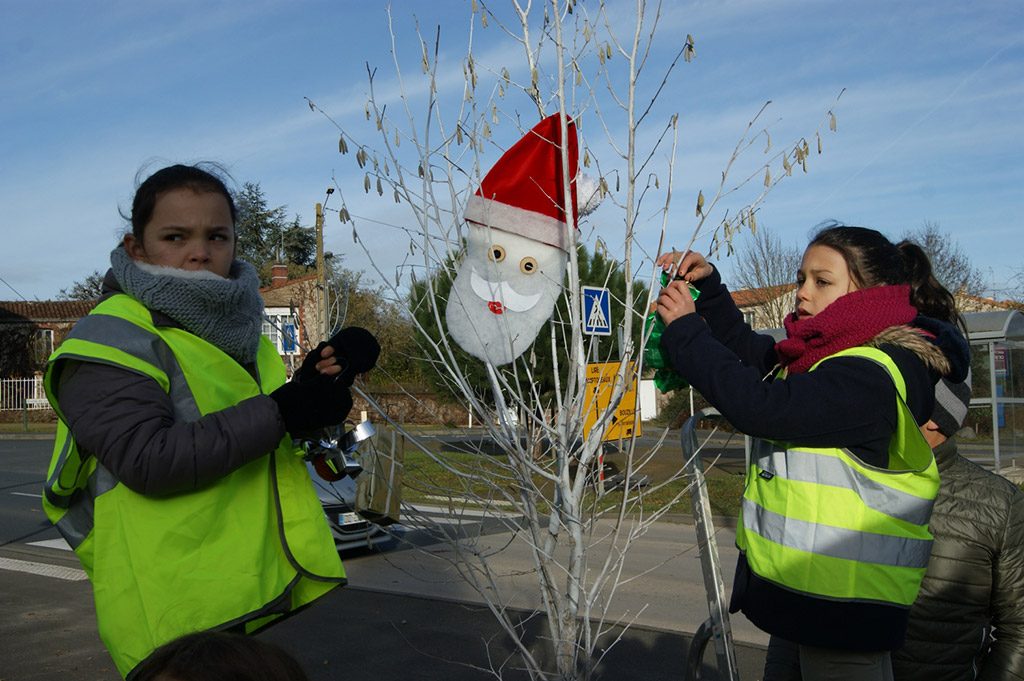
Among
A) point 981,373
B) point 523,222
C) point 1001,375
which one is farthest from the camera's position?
point 981,373

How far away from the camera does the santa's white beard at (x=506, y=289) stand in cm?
→ 229

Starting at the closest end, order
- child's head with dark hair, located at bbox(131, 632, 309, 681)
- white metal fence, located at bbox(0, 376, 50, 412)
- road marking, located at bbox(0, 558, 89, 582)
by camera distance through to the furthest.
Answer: child's head with dark hair, located at bbox(131, 632, 309, 681), road marking, located at bbox(0, 558, 89, 582), white metal fence, located at bbox(0, 376, 50, 412)

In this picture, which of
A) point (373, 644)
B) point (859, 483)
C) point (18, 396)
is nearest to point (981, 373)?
point (373, 644)

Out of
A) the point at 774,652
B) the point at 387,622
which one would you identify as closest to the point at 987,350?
the point at 387,622

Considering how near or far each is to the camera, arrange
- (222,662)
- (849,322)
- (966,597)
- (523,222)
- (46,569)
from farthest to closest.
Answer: (46,569), (966,597), (523,222), (849,322), (222,662)

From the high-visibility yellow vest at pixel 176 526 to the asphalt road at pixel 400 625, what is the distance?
5.46 ft

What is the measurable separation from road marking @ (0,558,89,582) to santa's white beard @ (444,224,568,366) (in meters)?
6.83

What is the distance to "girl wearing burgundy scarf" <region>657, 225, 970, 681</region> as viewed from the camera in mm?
2012

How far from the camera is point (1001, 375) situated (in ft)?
44.9

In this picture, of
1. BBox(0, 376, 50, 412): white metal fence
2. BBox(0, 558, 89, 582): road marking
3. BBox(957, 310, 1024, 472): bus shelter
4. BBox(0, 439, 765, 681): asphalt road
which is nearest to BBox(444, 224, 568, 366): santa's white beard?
BBox(0, 439, 765, 681): asphalt road

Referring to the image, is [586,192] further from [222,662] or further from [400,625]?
[400,625]

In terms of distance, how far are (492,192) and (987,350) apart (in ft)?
45.0

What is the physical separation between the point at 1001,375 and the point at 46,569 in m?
12.5

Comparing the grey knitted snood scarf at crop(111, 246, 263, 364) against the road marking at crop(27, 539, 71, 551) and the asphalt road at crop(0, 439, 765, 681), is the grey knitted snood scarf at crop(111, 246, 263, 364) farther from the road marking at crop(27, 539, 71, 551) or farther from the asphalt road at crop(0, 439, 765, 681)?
the road marking at crop(27, 539, 71, 551)
